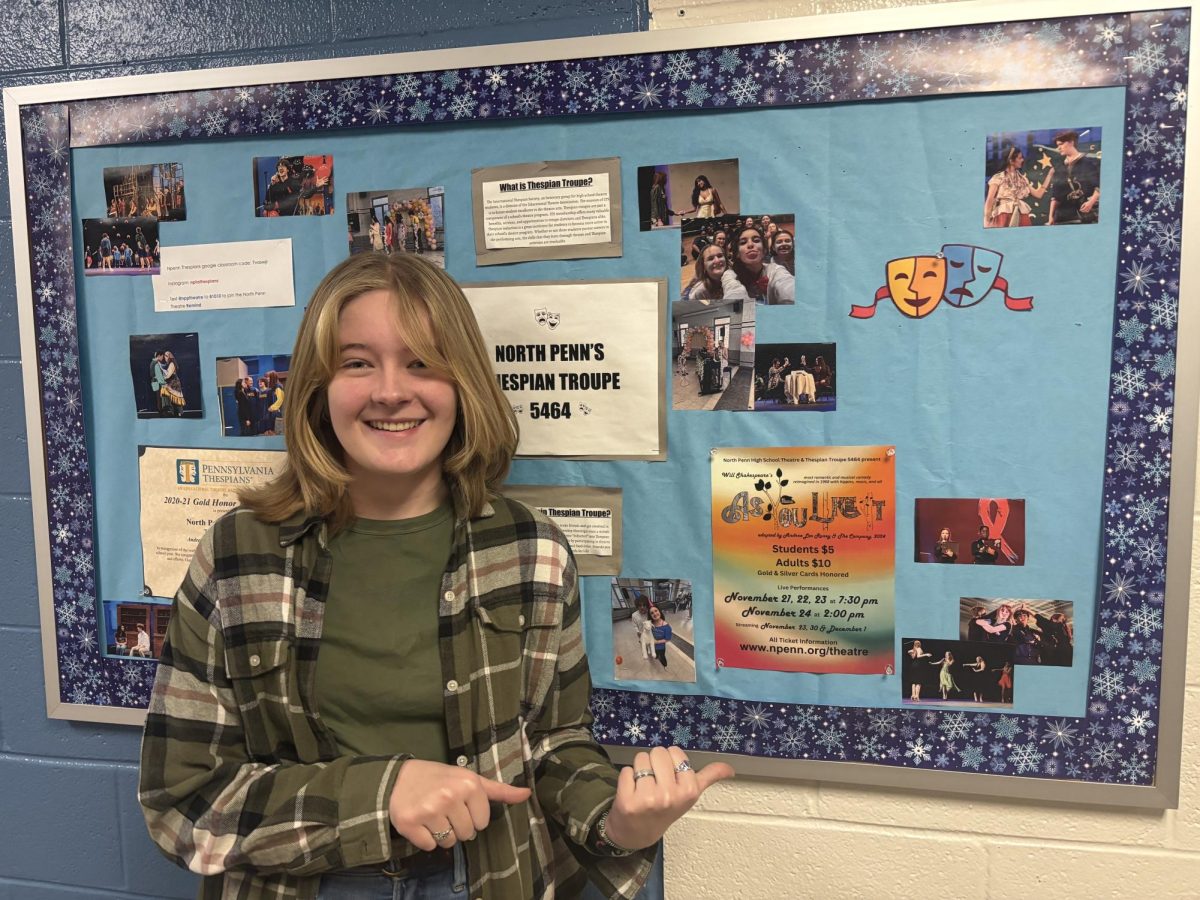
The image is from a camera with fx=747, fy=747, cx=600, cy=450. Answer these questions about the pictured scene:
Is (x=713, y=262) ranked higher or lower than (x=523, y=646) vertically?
higher

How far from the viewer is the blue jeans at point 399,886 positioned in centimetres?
86

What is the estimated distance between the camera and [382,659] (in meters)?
0.87

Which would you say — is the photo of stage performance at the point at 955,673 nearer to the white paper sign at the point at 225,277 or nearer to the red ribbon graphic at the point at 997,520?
the red ribbon graphic at the point at 997,520

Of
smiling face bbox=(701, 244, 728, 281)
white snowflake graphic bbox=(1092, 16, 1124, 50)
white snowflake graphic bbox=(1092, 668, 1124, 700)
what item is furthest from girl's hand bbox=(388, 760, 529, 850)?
white snowflake graphic bbox=(1092, 16, 1124, 50)

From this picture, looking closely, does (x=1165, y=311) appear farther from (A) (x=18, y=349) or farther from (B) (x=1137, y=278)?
(A) (x=18, y=349)

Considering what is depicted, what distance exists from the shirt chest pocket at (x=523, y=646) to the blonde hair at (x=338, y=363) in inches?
5.4

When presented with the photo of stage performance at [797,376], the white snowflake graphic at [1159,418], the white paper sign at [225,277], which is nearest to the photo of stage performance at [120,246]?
the white paper sign at [225,277]

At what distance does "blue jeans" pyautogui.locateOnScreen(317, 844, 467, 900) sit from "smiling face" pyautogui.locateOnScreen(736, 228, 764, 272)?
83cm

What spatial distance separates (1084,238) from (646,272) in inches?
22.3

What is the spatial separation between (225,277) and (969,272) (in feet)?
3.54

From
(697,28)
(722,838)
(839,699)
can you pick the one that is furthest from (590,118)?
(722,838)

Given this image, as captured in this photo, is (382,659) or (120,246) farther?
(120,246)

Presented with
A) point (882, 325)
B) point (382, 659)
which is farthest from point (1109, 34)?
point (382, 659)

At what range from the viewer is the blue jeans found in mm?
860
